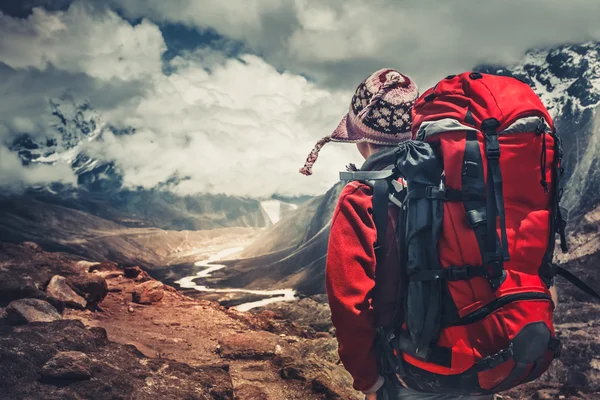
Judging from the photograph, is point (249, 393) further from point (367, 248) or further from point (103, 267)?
point (103, 267)

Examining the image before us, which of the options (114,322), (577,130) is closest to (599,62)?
(577,130)

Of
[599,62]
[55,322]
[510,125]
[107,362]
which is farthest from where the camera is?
[599,62]

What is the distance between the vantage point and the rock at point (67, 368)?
15.7 ft

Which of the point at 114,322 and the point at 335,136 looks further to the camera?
the point at 114,322

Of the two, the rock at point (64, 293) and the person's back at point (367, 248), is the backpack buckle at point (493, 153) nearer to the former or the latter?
the person's back at point (367, 248)

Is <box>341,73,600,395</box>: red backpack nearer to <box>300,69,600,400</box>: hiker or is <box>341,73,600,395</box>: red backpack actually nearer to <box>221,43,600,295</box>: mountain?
<box>300,69,600,400</box>: hiker

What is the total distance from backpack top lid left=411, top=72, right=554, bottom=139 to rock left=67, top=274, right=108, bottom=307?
442 inches

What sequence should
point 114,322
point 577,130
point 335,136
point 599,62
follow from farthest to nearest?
point 599,62 < point 577,130 < point 114,322 < point 335,136

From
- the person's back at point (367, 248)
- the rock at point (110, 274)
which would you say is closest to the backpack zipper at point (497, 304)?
the person's back at point (367, 248)

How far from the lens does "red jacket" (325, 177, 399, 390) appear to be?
2137 mm

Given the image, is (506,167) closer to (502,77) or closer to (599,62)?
(502,77)

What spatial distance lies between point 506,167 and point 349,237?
88cm

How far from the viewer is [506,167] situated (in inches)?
78.7

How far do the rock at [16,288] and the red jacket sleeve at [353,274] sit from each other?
887 centimetres
